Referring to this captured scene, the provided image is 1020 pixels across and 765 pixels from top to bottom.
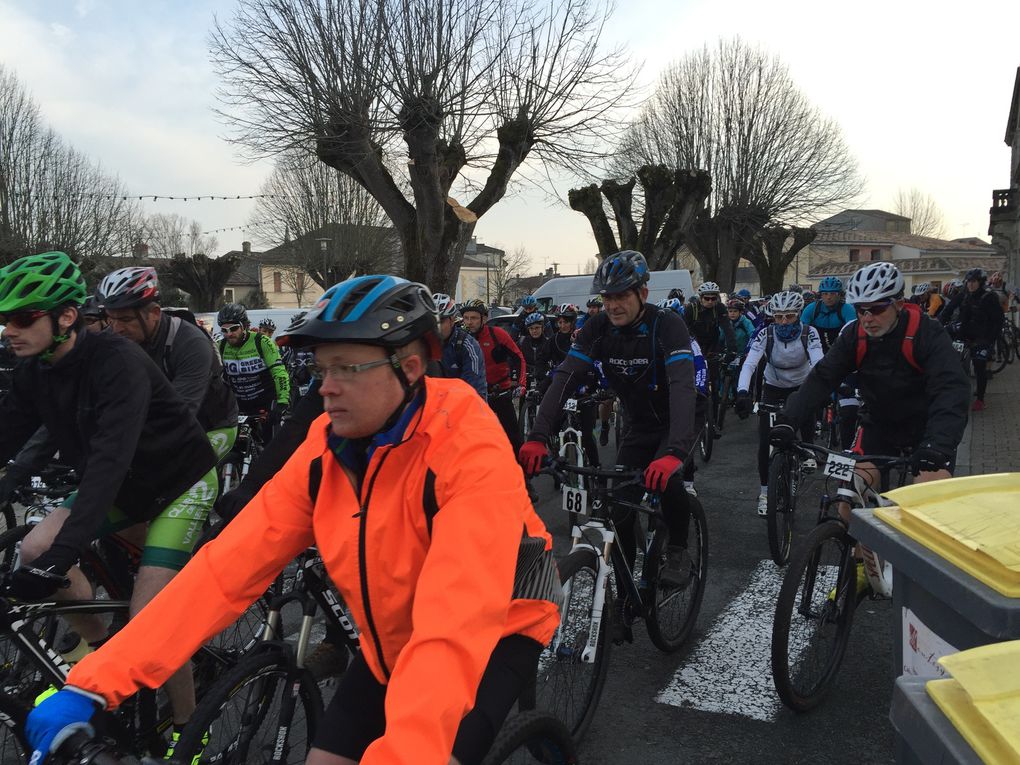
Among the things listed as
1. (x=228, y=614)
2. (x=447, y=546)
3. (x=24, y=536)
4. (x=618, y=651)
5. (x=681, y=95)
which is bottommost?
(x=618, y=651)

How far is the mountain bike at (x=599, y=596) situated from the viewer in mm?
3123

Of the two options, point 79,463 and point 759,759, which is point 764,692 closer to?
point 759,759

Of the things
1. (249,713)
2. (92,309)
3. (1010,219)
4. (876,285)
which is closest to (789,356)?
(876,285)

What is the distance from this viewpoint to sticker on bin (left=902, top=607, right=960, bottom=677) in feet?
6.92

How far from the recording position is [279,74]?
1580 centimetres

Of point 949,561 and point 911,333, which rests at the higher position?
point 911,333

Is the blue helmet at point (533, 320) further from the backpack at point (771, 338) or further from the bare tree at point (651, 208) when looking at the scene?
the bare tree at point (651, 208)

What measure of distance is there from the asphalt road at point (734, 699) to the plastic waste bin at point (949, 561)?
3.23 ft

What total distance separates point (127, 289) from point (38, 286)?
103cm

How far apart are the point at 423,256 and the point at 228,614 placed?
50.7ft

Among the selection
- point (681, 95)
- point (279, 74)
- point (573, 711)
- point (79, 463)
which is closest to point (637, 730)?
point (573, 711)

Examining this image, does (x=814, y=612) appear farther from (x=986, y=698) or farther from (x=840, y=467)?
(x=986, y=698)

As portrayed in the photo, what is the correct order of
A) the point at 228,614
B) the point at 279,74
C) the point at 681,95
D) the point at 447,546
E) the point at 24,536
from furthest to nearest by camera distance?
1. the point at 681,95
2. the point at 279,74
3. the point at 24,536
4. the point at 228,614
5. the point at 447,546

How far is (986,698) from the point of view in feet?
4.24
